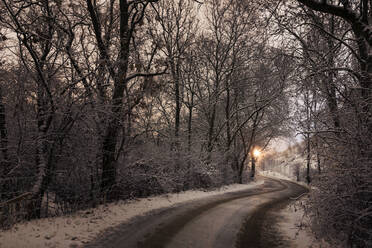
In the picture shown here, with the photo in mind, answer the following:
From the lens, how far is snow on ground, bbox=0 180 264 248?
5.29m

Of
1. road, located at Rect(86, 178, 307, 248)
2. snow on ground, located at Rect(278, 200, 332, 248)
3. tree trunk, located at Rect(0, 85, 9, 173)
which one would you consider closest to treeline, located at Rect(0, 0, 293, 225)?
tree trunk, located at Rect(0, 85, 9, 173)

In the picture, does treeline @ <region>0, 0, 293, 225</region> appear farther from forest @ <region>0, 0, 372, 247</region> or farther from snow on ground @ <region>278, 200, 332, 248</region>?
snow on ground @ <region>278, 200, 332, 248</region>

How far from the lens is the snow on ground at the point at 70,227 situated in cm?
529

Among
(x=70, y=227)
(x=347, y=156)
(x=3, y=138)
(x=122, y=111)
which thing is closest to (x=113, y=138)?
(x=122, y=111)

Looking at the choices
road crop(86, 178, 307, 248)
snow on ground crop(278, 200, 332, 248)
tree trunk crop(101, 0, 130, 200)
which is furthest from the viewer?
tree trunk crop(101, 0, 130, 200)

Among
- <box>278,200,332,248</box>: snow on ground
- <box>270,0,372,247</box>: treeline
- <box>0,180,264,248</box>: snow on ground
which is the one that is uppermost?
<box>270,0,372,247</box>: treeline

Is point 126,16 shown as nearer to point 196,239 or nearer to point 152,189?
point 152,189

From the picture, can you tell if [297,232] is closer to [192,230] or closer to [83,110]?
[192,230]

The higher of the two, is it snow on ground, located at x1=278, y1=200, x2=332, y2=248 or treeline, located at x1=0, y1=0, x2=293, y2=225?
treeline, located at x1=0, y1=0, x2=293, y2=225

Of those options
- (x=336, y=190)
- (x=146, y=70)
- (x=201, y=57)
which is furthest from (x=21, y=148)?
(x=201, y=57)

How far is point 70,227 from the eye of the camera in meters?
6.41

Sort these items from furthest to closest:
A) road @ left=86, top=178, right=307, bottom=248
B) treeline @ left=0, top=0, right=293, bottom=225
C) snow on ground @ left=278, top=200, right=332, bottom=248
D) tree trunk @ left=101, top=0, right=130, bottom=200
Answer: tree trunk @ left=101, top=0, right=130, bottom=200 → treeline @ left=0, top=0, right=293, bottom=225 → snow on ground @ left=278, top=200, right=332, bottom=248 → road @ left=86, top=178, right=307, bottom=248

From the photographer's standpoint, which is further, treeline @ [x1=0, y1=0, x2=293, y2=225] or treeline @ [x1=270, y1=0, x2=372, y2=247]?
treeline @ [x1=0, y1=0, x2=293, y2=225]

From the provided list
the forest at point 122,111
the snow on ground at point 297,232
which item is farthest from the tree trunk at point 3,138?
the snow on ground at point 297,232
